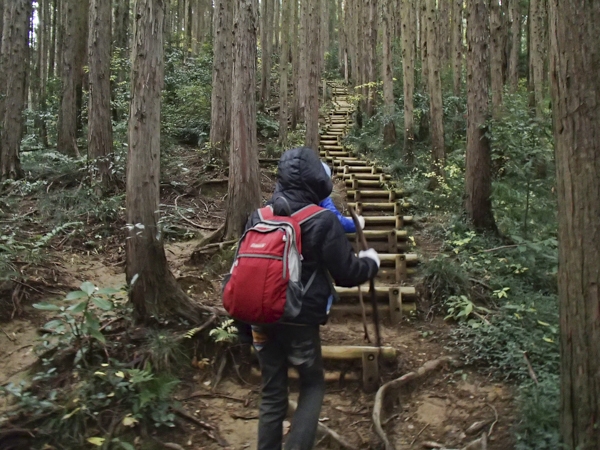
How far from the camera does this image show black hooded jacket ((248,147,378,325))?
2.94 m

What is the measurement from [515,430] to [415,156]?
34.8 ft

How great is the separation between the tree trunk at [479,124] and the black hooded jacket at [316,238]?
551cm

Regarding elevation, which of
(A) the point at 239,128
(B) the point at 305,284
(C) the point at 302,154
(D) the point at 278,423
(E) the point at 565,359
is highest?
(A) the point at 239,128

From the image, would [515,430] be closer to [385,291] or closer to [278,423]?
[278,423]

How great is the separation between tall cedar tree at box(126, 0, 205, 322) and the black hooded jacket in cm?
205

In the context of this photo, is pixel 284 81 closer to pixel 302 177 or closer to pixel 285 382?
pixel 302 177

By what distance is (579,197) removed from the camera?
2.88 metres

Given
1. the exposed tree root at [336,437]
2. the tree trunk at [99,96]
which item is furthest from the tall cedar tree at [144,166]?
the tree trunk at [99,96]

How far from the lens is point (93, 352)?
4281 mm

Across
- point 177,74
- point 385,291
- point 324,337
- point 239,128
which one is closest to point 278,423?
point 324,337

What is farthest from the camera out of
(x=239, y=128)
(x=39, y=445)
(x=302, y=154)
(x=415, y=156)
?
(x=415, y=156)

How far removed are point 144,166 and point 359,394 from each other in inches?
118

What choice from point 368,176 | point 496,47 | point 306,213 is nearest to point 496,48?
point 496,47

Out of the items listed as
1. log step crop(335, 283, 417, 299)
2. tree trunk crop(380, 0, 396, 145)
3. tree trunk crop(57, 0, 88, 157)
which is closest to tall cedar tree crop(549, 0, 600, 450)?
log step crop(335, 283, 417, 299)
